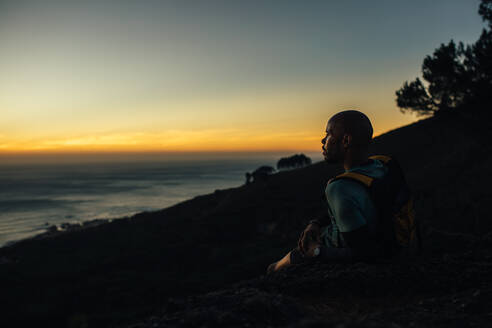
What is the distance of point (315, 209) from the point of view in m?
30.8

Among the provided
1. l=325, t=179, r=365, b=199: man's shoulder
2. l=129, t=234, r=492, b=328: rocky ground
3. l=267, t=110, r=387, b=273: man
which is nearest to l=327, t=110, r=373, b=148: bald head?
l=267, t=110, r=387, b=273: man

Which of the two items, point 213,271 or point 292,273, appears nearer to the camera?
point 292,273

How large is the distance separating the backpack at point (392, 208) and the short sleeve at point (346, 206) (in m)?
0.10

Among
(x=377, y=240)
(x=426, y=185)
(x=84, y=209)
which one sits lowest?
(x=84, y=209)

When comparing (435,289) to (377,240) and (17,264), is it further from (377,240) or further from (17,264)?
(17,264)

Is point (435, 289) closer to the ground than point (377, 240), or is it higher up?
closer to the ground

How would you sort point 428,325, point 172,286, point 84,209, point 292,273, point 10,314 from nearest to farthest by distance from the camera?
point 428,325, point 292,273, point 10,314, point 172,286, point 84,209

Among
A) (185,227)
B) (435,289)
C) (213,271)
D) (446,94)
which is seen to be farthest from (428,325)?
(185,227)

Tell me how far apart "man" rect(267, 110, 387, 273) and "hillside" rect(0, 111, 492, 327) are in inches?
17.0

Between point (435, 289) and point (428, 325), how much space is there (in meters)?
1.55

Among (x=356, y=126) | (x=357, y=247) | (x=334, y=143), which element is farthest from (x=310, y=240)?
(x=356, y=126)

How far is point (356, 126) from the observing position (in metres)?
3.23

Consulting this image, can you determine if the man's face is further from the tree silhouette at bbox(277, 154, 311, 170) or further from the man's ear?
the tree silhouette at bbox(277, 154, 311, 170)

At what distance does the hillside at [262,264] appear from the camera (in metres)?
3.44
